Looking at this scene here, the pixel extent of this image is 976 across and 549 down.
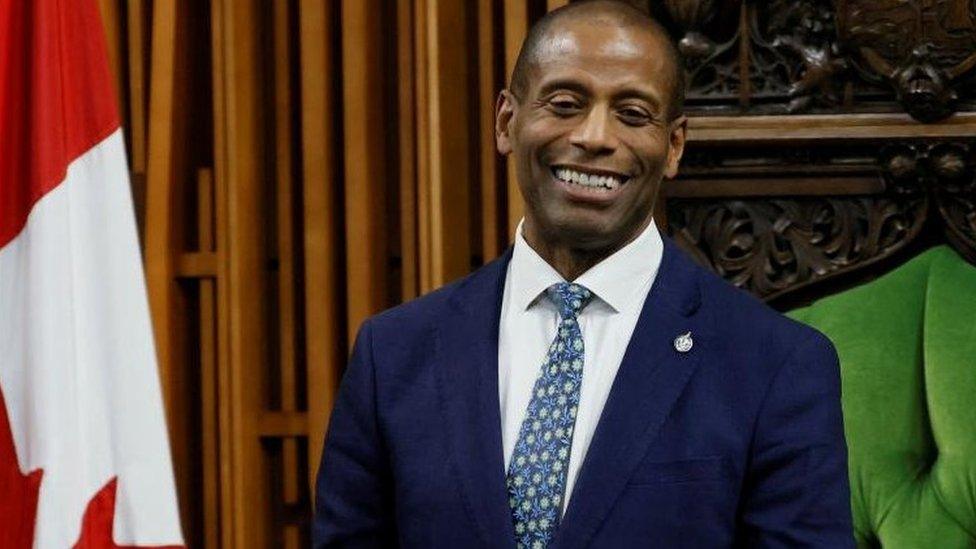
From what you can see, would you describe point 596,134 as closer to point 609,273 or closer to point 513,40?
point 609,273

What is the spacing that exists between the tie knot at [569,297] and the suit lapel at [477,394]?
74 mm

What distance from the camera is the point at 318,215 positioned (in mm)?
2689

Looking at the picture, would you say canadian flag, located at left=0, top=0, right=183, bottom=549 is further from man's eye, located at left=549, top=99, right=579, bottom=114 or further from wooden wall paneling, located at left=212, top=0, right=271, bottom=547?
man's eye, located at left=549, top=99, right=579, bottom=114

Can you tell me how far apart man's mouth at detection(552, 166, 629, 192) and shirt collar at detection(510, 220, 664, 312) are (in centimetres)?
8

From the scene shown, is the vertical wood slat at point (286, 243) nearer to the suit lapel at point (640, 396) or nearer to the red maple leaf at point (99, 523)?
the red maple leaf at point (99, 523)

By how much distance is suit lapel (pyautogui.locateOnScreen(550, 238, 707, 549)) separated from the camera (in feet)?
5.27

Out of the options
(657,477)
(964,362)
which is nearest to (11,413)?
(657,477)

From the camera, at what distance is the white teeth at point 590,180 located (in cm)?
171

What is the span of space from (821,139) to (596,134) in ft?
3.33

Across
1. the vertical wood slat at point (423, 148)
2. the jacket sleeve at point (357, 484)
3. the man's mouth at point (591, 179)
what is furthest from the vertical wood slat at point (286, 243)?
the man's mouth at point (591, 179)

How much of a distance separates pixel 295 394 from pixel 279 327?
11 cm

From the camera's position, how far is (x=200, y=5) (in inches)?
111

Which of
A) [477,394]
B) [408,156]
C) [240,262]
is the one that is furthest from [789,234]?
[477,394]

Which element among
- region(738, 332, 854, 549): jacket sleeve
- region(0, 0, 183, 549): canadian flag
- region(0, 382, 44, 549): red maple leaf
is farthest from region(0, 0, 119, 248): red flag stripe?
region(738, 332, 854, 549): jacket sleeve
